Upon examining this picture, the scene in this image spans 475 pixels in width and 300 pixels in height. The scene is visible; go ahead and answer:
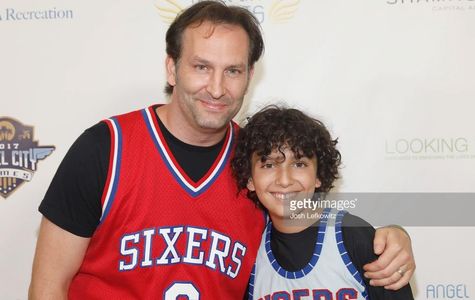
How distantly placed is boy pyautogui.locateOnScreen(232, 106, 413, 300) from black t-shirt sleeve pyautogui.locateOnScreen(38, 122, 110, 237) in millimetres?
331

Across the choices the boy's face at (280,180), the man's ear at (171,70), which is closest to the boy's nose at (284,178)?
the boy's face at (280,180)

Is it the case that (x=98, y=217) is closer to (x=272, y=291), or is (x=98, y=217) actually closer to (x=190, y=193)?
(x=190, y=193)

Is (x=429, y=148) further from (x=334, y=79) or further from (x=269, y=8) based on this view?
(x=269, y=8)

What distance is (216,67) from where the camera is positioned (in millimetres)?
1258

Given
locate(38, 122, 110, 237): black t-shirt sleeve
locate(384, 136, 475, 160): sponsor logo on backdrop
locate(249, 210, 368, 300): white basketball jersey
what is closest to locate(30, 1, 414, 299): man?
locate(38, 122, 110, 237): black t-shirt sleeve

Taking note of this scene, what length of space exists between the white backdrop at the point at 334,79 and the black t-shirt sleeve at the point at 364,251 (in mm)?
614

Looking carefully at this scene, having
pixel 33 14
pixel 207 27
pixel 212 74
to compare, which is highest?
pixel 33 14

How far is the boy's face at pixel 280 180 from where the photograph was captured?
126 centimetres

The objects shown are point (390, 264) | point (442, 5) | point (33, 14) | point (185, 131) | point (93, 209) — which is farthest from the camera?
point (33, 14)

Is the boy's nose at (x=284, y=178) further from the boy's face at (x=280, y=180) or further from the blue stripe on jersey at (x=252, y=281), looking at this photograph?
the blue stripe on jersey at (x=252, y=281)

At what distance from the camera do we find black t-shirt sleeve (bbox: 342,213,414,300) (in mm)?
1150

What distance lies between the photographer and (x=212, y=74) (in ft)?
4.16

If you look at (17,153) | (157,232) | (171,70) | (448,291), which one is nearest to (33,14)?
(17,153)

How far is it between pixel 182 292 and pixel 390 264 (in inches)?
18.5
